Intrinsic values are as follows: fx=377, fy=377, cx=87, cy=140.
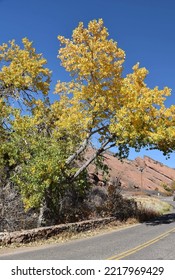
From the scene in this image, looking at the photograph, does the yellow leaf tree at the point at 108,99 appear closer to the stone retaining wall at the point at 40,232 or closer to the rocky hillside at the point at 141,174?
the stone retaining wall at the point at 40,232

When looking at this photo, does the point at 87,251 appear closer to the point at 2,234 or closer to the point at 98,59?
the point at 2,234

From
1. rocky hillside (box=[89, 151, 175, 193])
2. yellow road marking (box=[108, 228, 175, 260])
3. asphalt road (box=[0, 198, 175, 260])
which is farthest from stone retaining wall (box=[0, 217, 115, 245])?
rocky hillside (box=[89, 151, 175, 193])

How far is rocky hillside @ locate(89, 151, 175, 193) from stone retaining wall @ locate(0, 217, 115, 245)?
30198 mm

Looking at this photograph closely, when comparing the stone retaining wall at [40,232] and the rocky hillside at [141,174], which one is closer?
the stone retaining wall at [40,232]

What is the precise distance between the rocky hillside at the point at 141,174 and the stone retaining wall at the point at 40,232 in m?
30.2

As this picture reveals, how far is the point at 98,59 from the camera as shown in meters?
21.9

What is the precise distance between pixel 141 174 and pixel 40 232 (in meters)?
63.2

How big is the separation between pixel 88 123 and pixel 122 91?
268 cm

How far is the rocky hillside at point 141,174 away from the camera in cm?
6878

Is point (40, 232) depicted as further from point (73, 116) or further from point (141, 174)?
point (141, 174)

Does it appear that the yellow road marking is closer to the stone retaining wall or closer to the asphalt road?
the asphalt road

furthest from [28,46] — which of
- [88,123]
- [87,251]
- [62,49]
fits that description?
[87,251]

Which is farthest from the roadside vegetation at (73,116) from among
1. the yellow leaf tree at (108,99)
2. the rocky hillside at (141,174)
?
the rocky hillside at (141,174)

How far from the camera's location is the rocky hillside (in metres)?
68.8
